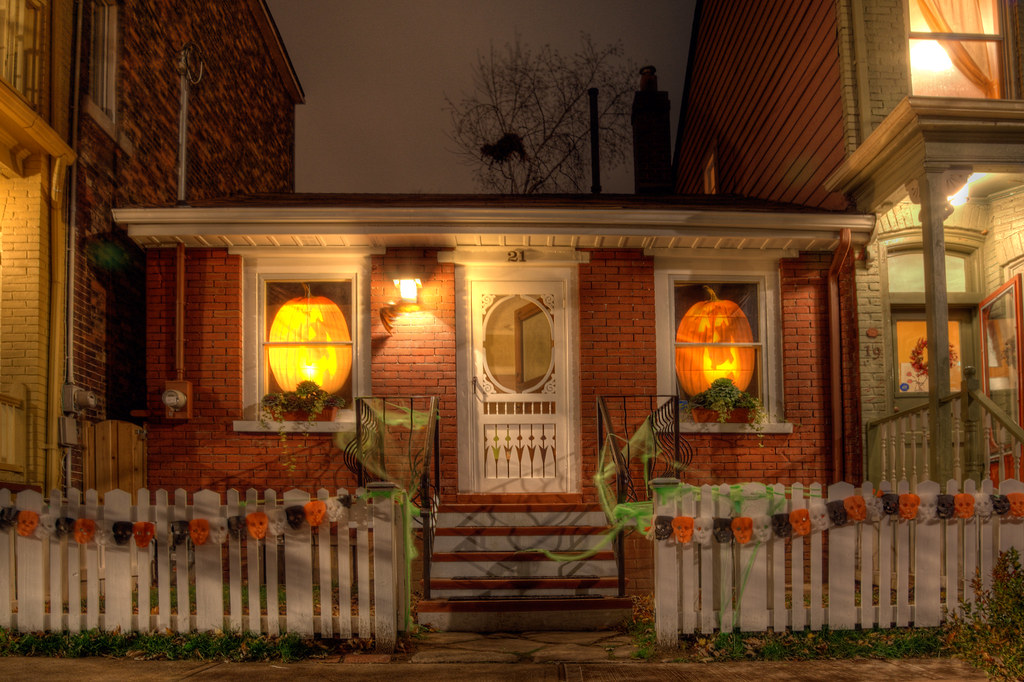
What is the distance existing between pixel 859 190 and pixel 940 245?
1.68 meters

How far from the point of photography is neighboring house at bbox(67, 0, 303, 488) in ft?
28.5

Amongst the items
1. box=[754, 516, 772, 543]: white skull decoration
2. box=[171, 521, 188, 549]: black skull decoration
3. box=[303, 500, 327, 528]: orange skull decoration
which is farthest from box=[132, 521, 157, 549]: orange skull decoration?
box=[754, 516, 772, 543]: white skull decoration

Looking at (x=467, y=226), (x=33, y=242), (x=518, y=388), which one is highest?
(x=467, y=226)

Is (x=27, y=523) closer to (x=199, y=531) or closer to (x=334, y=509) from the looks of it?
(x=199, y=531)

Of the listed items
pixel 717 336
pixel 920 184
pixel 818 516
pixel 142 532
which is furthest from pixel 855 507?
pixel 142 532

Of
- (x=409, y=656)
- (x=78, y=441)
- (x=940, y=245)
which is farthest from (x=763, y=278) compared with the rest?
(x=78, y=441)

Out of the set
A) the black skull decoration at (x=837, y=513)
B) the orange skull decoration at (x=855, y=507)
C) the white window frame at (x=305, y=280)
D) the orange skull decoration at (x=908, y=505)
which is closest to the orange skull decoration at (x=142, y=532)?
the white window frame at (x=305, y=280)

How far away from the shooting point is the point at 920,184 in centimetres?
823

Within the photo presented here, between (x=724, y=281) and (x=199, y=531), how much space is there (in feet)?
18.8

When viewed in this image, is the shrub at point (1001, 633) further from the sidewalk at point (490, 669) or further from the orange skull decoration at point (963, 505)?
the orange skull decoration at point (963, 505)

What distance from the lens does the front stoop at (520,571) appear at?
693cm

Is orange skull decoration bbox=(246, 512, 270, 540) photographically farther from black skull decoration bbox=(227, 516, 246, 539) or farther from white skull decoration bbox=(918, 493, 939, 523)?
white skull decoration bbox=(918, 493, 939, 523)

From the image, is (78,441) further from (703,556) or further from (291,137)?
(291,137)

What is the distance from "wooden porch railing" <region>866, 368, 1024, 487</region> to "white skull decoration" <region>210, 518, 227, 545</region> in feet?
17.3
